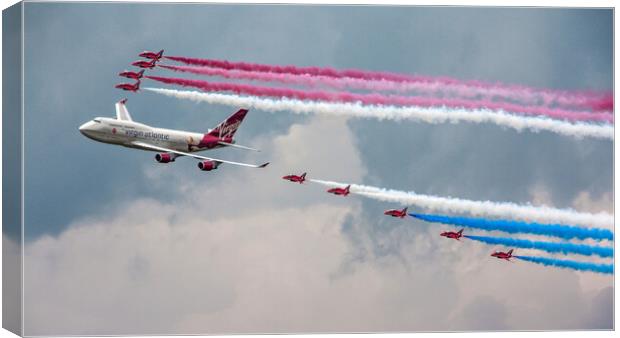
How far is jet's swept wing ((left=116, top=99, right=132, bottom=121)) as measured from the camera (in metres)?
63.6

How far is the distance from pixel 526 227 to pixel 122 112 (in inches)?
509

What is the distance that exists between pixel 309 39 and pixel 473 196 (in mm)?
7025

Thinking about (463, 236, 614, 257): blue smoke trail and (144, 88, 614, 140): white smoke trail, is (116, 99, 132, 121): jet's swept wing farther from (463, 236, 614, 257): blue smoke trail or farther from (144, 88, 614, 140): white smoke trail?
(463, 236, 614, 257): blue smoke trail

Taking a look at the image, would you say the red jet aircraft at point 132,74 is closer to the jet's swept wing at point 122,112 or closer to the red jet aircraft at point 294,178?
the jet's swept wing at point 122,112

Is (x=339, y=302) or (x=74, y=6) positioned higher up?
(x=74, y=6)

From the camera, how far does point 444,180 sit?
212 ft

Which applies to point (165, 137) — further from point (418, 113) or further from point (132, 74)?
point (418, 113)

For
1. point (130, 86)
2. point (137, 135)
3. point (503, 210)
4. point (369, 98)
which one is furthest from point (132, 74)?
point (503, 210)

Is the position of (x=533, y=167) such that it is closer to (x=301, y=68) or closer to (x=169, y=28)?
(x=301, y=68)

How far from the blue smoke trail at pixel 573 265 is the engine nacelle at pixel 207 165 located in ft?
32.3

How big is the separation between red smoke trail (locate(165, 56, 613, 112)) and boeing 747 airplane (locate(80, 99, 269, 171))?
1766 millimetres

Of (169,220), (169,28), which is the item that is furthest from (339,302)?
(169,28)

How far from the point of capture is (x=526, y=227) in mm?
64812

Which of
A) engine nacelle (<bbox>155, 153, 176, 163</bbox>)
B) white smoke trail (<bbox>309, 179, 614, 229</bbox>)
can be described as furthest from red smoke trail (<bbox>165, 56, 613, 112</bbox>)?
white smoke trail (<bbox>309, 179, 614, 229</bbox>)
